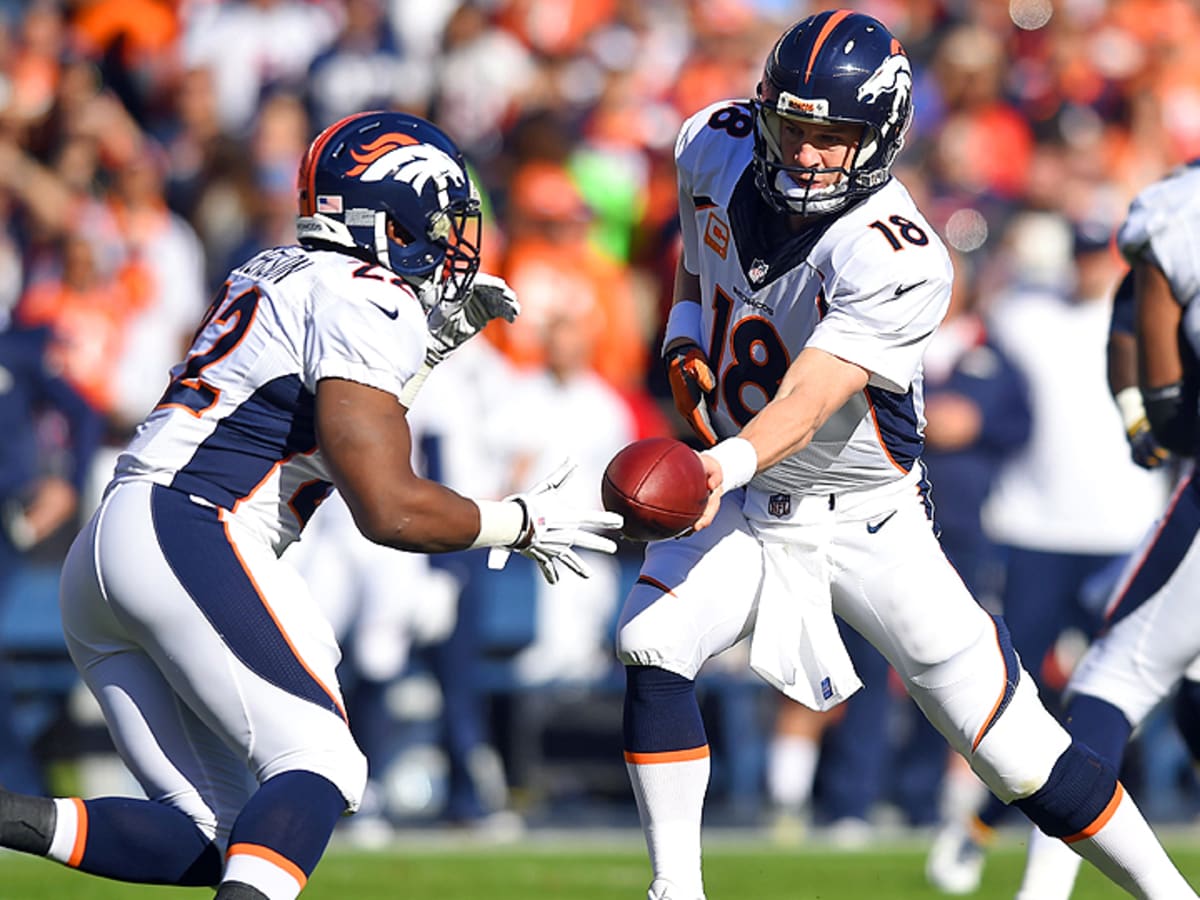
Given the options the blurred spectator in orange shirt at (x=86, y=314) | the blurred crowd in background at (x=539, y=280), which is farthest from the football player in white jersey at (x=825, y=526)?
the blurred spectator in orange shirt at (x=86, y=314)

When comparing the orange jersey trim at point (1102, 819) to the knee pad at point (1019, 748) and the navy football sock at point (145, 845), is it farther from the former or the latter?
the navy football sock at point (145, 845)

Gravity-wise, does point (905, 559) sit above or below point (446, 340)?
below

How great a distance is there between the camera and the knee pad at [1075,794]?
4434 mm

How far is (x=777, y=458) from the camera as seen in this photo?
4.08 m

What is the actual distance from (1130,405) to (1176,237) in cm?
58

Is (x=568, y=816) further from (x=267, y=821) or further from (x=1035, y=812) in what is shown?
(x=267, y=821)

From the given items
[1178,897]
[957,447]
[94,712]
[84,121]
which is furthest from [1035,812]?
[84,121]

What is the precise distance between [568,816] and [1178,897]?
14.5 ft

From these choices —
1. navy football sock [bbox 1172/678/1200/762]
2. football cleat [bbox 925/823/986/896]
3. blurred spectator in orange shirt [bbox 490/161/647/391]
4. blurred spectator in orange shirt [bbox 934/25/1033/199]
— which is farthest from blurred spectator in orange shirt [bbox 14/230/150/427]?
navy football sock [bbox 1172/678/1200/762]

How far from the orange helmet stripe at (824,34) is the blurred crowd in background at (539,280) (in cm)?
387

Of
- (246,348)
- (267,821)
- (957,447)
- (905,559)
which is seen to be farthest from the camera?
(957,447)

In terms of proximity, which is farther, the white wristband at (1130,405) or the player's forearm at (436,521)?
the white wristband at (1130,405)

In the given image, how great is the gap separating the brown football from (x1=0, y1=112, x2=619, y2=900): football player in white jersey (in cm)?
6

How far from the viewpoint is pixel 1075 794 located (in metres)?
4.43
